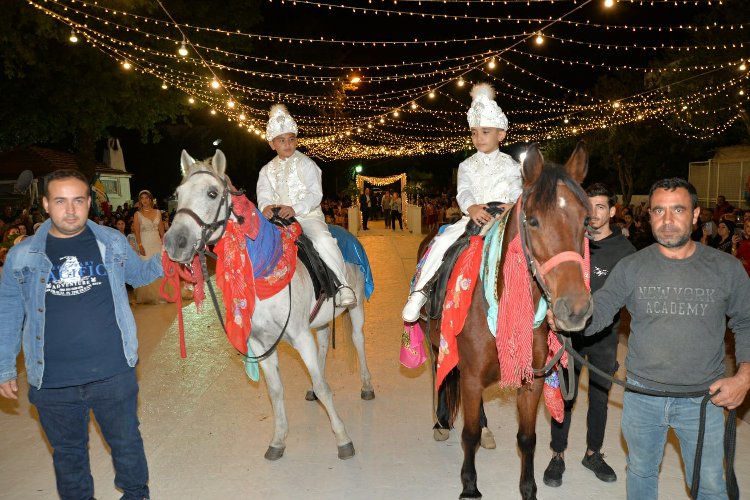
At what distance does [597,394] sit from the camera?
4.00 metres

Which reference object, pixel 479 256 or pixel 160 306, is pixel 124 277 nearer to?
pixel 479 256

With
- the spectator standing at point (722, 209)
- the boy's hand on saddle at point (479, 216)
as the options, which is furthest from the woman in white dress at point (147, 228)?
the spectator standing at point (722, 209)

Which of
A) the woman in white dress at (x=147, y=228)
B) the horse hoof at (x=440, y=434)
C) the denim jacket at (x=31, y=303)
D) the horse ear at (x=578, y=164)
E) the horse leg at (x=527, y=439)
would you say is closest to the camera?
the horse ear at (x=578, y=164)

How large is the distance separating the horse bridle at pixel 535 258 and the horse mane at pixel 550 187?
0.36 ft

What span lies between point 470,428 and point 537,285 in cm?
117

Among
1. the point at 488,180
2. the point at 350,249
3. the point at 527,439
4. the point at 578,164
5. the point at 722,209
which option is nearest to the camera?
the point at 578,164

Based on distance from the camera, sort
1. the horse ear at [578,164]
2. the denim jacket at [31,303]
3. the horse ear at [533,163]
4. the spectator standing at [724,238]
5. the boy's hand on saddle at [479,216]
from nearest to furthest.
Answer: the horse ear at [533,163] < the horse ear at [578,164] < the denim jacket at [31,303] < the boy's hand on saddle at [479,216] < the spectator standing at [724,238]

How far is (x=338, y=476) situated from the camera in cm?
408

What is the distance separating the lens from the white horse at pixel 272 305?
A: 3482mm

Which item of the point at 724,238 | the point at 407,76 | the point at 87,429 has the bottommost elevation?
the point at 87,429

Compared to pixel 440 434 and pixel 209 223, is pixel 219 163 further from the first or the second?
pixel 440 434

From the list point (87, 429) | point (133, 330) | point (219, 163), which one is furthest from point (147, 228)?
point (87, 429)

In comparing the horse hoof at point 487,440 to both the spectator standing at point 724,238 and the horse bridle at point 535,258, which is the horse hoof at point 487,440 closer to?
the horse bridle at point 535,258

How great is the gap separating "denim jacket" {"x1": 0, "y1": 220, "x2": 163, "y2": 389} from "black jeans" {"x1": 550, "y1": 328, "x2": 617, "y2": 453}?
2.95 m
